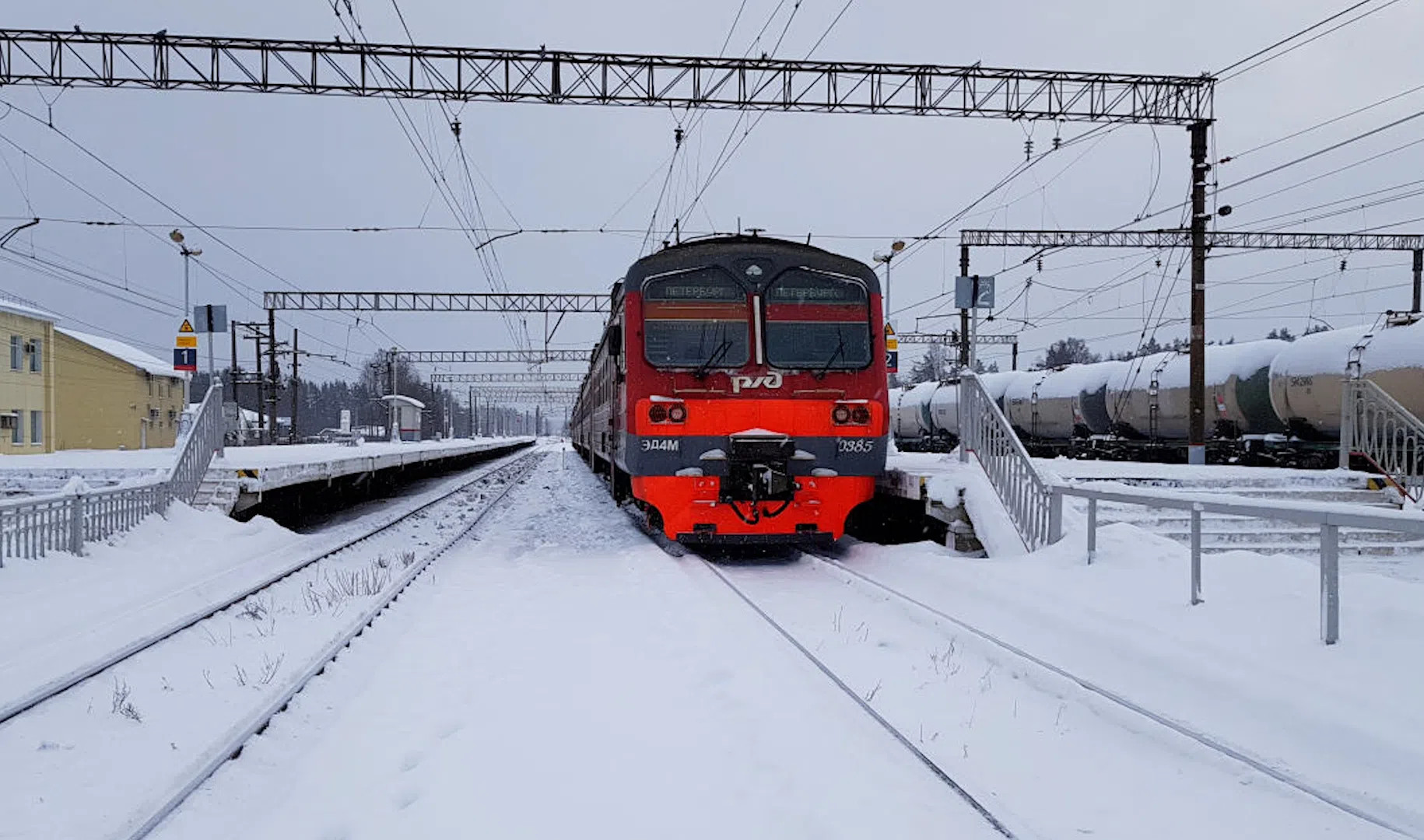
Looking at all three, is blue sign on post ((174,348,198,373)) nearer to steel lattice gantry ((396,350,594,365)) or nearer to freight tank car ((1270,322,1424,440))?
freight tank car ((1270,322,1424,440))

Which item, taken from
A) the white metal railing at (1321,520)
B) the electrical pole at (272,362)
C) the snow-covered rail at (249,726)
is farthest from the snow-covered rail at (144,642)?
the electrical pole at (272,362)

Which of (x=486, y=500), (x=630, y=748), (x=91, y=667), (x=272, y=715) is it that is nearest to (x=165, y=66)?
(x=486, y=500)

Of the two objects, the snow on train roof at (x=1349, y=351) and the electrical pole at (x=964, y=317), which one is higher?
the electrical pole at (x=964, y=317)

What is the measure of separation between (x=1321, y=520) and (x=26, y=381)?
47068 mm

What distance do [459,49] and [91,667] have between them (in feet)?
39.1

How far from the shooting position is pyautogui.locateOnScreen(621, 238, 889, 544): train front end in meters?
10.2

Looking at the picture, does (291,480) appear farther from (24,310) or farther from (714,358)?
(24,310)

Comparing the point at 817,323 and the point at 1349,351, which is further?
the point at 1349,351

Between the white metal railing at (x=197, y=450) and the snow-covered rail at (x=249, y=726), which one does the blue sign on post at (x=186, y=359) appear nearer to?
the white metal railing at (x=197, y=450)

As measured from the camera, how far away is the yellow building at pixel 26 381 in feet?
122

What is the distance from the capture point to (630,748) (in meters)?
4.43

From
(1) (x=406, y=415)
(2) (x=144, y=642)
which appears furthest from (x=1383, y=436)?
(1) (x=406, y=415)

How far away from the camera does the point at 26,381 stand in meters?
38.8

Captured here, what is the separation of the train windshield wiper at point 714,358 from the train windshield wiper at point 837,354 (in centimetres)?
110
